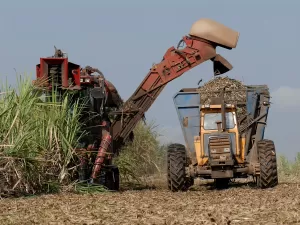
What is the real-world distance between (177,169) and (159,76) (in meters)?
4.39

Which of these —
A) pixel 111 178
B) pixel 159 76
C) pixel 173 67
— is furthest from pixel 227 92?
pixel 111 178

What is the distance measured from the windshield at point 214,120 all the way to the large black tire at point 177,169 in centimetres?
100

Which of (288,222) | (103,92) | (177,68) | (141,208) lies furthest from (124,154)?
(288,222)

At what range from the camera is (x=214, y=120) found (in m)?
17.6

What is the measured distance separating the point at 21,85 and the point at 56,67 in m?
1.68

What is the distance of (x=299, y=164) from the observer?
87.3 feet

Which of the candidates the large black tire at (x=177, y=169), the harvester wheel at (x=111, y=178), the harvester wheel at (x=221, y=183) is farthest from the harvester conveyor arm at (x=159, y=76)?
the large black tire at (x=177, y=169)

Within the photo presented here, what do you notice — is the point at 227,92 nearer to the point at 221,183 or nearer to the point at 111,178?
the point at 221,183

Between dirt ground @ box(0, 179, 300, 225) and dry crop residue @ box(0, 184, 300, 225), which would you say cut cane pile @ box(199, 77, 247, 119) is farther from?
dry crop residue @ box(0, 184, 300, 225)

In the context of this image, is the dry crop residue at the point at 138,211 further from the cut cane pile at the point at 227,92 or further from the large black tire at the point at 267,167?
the cut cane pile at the point at 227,92

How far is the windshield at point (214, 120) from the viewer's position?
57.5 ft

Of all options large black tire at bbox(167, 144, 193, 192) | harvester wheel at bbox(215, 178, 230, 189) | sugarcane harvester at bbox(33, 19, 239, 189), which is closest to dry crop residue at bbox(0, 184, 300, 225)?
large black tire at bbox(167, 144, 193, 192)

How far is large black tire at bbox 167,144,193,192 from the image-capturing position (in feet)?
54.9

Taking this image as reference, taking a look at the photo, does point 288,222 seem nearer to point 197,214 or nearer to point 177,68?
point 197,214
